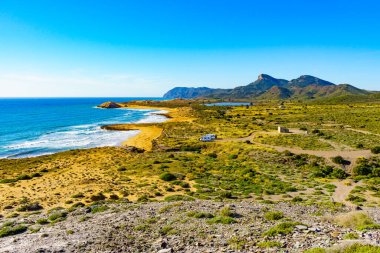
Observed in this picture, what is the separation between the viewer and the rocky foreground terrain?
52.6ft

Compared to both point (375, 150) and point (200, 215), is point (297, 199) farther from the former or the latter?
point (375, 150)

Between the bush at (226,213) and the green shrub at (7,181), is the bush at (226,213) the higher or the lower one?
the higher one

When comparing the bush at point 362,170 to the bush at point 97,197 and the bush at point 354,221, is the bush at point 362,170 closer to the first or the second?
the bush at point 354,221

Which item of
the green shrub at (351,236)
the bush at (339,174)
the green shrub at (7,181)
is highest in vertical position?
the green shrub at (351,236)

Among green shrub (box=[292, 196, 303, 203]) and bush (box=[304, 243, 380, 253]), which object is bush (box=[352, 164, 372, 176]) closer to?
green shrub (box=[292, 196, 303, 203])

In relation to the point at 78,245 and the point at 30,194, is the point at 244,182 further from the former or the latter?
the point at 30,194

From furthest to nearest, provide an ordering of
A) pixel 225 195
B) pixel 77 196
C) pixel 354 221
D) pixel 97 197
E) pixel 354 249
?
pixel 77 196, pixel 97 197, pixel 225 195, pixel 354 221, pixel 354 249

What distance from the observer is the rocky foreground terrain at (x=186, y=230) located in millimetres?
16047

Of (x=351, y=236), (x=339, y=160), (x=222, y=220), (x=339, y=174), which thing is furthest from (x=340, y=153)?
(x=351, y=236)

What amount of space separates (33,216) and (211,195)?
17.8m

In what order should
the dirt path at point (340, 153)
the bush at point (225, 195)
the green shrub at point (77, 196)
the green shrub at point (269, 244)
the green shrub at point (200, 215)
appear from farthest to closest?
the dirt path at point (340, 153), the green shrub at point (77, 196), the bush at point (225, 195), the green shrub at point (200, 215), the green shrub at point (269, 244)

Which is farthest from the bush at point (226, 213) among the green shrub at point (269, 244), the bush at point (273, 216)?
the green shrub at point (269, 244)

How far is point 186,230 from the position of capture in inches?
762

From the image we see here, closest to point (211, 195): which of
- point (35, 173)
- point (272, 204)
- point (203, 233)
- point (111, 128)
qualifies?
point (272, 204)
